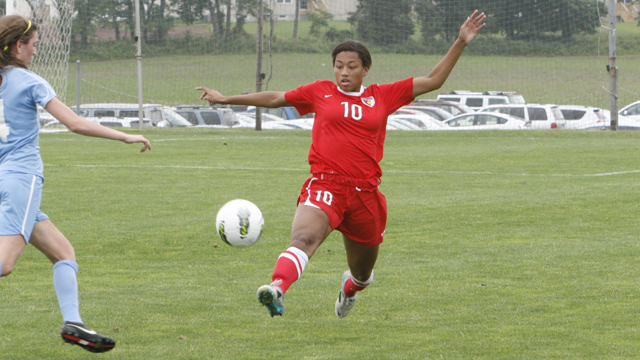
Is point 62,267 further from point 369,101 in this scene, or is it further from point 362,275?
point 369,101

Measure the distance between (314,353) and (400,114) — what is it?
30318 millimetres

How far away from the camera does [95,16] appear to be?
34500 millimetres

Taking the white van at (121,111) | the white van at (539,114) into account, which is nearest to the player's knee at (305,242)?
the white van at (539,114)

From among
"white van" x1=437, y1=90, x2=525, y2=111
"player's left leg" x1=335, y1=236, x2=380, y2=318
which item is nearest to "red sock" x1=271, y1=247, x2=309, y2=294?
"player's left leg" x1=335, y1=236, x2=380, y2=318

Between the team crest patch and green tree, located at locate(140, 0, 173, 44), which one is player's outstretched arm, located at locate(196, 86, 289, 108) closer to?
the team crest patch

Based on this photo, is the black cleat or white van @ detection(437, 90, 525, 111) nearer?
the black cleat

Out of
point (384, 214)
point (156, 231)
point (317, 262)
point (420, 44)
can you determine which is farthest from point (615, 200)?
point (420, 44)

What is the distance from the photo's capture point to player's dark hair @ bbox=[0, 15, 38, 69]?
499 centimetres

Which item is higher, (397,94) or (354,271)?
(397,94)

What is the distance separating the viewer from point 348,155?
19.1 feet

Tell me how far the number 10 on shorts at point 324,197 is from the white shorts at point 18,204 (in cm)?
183

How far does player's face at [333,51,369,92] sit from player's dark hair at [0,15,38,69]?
85.4 inches

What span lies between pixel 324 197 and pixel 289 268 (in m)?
0.68

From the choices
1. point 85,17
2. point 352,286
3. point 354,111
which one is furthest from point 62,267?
point 85,17
